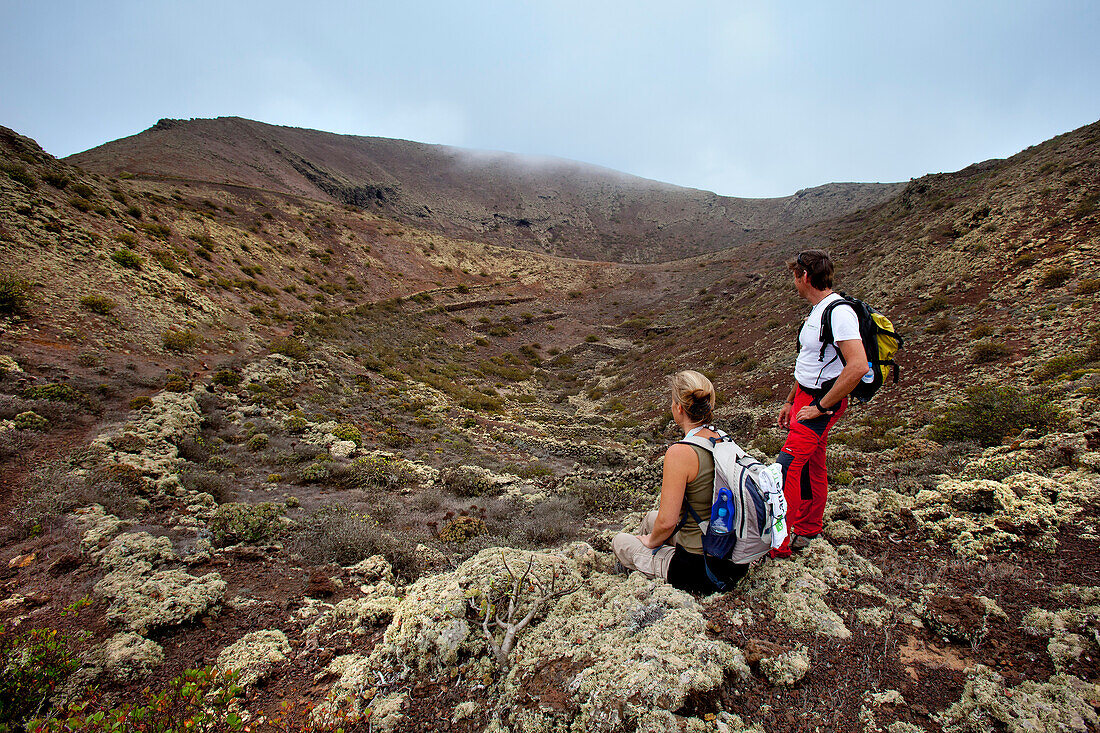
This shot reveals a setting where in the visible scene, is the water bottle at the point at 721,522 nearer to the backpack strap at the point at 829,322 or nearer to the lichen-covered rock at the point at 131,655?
the backpack strap at the point at 829,322

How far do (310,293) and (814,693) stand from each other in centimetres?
2632

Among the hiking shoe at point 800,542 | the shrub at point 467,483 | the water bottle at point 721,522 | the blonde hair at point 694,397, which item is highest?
the blonde hair at point 694,397

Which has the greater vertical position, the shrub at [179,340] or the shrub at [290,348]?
the shrub at [179,340]

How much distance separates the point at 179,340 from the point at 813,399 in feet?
49.1

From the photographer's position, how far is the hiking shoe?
336cm

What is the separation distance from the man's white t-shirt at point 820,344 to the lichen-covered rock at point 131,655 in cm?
493

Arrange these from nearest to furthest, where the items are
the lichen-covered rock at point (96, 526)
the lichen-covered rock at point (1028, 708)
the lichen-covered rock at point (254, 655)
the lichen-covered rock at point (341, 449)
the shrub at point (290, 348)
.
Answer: the lichen-covered rock at point (1028, 708)
the lichen-covered rock at point (254, 655)
the lichen-covered rock at point (96, 526)
the lichen-covered rock at point (341, 449)
the shrub at point (290, 348)

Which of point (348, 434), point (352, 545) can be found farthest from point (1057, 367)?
point (348, 434)

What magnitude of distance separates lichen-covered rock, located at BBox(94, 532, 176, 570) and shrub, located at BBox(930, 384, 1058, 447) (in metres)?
8.97

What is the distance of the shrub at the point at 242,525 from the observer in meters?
4.51

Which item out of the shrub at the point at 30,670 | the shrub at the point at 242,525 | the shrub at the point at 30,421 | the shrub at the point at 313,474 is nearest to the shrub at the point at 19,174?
the shrub at the point at 30,421

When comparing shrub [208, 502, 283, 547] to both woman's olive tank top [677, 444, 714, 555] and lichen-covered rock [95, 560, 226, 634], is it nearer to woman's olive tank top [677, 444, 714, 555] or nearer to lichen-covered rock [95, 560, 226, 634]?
lichen-covered rock [95, 560, 226, 634]

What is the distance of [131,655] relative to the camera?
2.66 metres

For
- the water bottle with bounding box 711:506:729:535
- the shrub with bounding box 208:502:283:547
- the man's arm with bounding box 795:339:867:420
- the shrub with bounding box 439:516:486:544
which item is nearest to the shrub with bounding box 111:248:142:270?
the shrub with bounding box 208:502:283:547
